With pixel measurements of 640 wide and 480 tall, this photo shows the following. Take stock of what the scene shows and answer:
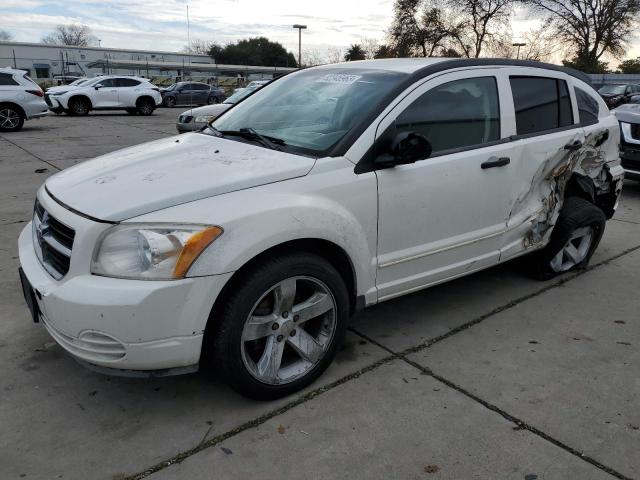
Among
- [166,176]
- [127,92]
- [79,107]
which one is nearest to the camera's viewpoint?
[166,176]

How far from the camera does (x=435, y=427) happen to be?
8.52ft

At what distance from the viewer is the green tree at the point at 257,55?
8656cm

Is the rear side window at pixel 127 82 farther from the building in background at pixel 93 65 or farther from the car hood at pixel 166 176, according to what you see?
the building in background at pixel 93 65

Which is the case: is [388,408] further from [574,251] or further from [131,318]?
[574,251]

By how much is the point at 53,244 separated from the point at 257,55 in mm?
89532

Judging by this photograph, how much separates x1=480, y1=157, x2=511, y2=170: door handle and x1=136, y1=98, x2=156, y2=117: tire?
22242 mm

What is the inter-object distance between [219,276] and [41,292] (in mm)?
861

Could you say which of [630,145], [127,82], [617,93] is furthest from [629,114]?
[127,82]

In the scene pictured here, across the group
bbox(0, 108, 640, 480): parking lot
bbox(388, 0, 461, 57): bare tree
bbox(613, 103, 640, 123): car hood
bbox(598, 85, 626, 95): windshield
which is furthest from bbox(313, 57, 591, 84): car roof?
bbox(388, 0, 461, 57): bare tree

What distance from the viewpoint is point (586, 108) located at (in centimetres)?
441

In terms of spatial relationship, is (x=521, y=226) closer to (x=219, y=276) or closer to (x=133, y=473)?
(x=219, y=276)

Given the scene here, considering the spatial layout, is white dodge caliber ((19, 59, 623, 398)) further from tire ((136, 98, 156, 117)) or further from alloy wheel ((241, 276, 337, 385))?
tire ((136, 98, 156, 117))

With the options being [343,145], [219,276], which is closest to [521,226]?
[343,145]

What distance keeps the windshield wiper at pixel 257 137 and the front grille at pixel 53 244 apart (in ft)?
3.84
